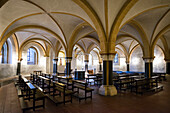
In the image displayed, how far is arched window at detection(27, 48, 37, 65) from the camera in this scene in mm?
18781

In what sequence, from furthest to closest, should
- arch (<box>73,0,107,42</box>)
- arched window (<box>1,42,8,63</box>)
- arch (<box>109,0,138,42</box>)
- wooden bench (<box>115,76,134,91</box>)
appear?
1. arched window (<box>1,42,8,63</box>)
2. wooden bench (<box>115,76,134,91</box>)
3. arch (<box>73,0,107,42</box>)
4. arch (<box>109,0,138,42</box>)

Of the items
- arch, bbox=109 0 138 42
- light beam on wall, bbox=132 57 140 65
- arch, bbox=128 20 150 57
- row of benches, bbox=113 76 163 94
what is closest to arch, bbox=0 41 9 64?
row of benches, bbox=113 76 163 94

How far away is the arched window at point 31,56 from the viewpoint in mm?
18781

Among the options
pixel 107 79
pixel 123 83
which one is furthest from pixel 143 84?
pixel 107 79

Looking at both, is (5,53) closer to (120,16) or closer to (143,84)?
(120,16)

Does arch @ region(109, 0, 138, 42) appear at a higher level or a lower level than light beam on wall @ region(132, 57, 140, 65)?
higher

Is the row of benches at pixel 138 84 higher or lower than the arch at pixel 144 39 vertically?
lower

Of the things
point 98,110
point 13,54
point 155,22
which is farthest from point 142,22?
point 13,54

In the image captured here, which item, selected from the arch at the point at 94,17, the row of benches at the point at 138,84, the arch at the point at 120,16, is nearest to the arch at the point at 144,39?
the row of benches at the point at 138,84

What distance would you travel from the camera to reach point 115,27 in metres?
6.25

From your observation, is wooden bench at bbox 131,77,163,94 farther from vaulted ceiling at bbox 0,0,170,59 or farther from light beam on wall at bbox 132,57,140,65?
light beam on wall at bbox 132,57,140,65

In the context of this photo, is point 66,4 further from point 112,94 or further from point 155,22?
point 155,22

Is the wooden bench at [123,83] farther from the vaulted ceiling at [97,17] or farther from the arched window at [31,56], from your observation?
the arched window at [31,56]

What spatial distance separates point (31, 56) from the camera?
62.5 ft
